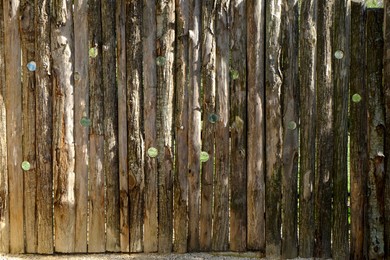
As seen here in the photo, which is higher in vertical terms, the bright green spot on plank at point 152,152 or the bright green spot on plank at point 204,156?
the bright green spot on plank at point 152,152

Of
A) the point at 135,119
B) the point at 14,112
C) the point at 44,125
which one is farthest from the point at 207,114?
the point at 14,112

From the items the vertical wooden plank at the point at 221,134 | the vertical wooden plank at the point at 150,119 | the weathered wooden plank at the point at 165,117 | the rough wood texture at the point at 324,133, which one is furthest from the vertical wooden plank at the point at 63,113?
the rough wood texture at the point at 324,133

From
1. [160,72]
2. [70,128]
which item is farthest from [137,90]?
[70,128]

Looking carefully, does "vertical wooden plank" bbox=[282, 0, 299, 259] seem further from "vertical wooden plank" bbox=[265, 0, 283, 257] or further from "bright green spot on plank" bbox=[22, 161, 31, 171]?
"bright green spot on plank" bbox=[22, 161, 31, 171]

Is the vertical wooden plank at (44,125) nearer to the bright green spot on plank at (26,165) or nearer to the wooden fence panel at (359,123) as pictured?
the bright green spot on plank at (26,165)

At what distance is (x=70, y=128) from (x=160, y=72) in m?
0.95

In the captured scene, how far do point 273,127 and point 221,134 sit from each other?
0.47m

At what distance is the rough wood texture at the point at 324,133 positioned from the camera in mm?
5805

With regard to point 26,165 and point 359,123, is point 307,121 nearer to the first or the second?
point 359,123

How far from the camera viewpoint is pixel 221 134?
5859 millimetres

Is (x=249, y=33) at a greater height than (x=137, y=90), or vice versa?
(x=249, y=33)

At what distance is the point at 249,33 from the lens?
582cm

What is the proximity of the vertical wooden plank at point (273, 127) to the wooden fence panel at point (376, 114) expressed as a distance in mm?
805

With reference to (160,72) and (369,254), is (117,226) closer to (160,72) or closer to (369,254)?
(160,72)
